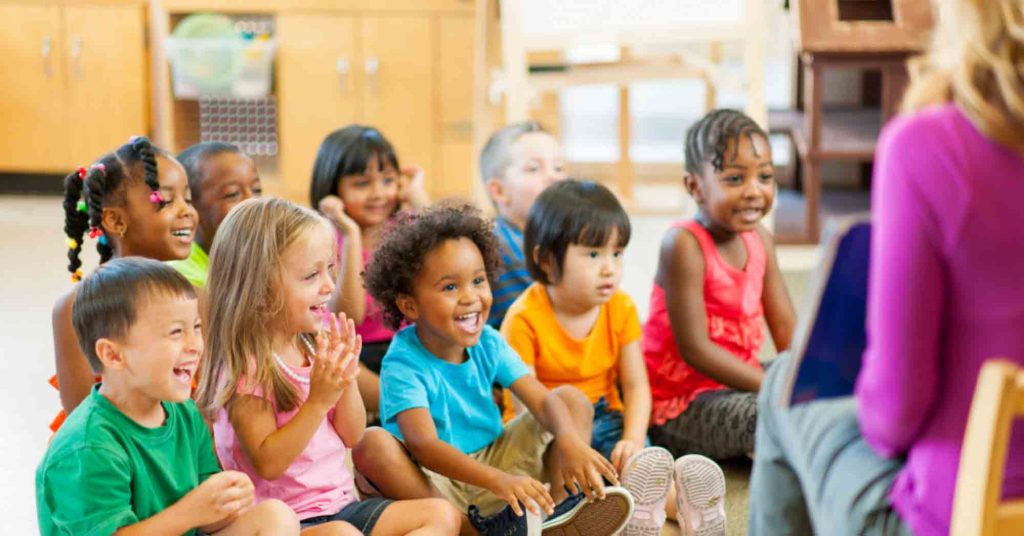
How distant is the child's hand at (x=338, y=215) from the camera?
2.40m

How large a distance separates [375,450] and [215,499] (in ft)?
1.21

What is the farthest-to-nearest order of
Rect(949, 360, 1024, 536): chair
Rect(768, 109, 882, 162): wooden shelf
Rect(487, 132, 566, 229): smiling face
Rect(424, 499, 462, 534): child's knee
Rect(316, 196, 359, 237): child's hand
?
1. Rect(768, 109, 882, 162): wooden shelf
2. Rect(487, 132, 566, 229): smiling face
3. Rect(316, 196, 359, 237): child's hand
4. Rect(424, 499, 462, 534): child's knee
5. Rect(949, 360, 1024, 536): chair

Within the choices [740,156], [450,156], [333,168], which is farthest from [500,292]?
[450,156]

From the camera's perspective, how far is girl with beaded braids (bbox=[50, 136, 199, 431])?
196cm

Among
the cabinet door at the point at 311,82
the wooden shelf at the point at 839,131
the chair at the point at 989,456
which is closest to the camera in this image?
the chair at the point at 989,456

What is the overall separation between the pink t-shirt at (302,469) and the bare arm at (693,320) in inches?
27.5

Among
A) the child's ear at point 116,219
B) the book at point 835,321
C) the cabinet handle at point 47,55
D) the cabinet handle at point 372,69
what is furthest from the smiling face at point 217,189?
the cabinet handle at point 47,55

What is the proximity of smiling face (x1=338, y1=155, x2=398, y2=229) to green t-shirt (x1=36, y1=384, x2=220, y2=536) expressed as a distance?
1.00 m

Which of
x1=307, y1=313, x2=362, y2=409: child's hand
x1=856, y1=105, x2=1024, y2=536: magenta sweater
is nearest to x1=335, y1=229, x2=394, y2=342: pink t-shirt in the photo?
x1=307, y1=313, x2=362, y2=409: child's hand

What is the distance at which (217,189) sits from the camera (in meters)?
2.26

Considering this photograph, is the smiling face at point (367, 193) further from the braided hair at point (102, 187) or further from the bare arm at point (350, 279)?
the braided hair at point (102, 187)

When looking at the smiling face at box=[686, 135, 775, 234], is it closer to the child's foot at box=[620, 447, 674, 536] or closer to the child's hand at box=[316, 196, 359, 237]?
the child's foot at box=[620, 447, 674, 536]

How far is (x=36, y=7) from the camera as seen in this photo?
449 centimetres

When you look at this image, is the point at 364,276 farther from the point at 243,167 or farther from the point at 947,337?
the point at 947,337
